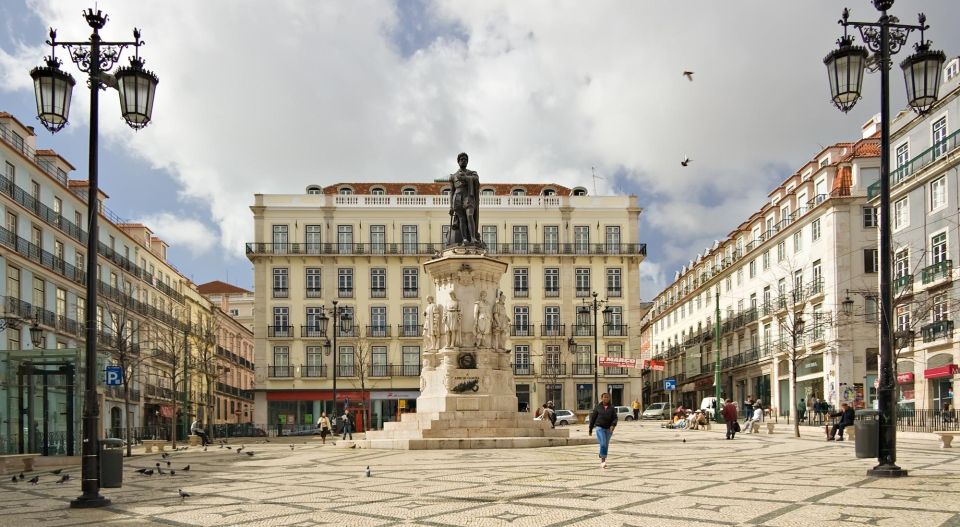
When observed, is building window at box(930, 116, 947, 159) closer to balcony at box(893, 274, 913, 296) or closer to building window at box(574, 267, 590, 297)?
balcony at box(893, 274, 913, 296)

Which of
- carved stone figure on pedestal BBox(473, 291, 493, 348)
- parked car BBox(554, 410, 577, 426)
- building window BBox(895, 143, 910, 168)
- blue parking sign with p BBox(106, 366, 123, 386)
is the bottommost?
parked car BBox(554, 410, 577, 426)

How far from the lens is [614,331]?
64.9m

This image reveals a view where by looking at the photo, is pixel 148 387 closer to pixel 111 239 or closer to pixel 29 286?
pixel 111 239

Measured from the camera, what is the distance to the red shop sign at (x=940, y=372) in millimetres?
35656

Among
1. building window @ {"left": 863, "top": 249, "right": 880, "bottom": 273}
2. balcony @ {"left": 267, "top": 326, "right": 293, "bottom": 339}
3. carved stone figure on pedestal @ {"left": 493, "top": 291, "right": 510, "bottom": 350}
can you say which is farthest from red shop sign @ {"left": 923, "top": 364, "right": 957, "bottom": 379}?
balcony @ {"left": 267, "top": 326, "right": 293, "bottom": 339}

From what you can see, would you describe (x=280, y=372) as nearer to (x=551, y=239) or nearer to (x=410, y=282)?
(x=410, y=282)

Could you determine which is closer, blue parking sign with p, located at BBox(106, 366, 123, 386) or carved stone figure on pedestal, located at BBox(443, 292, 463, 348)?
blue parking sign with p, located at BBox(106, 366, 123, 386)

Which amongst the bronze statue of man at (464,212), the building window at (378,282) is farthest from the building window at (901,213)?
the building window at (378,282)

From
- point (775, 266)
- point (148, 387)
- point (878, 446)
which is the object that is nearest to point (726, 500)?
point (878, 446)

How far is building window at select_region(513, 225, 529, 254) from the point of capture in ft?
217

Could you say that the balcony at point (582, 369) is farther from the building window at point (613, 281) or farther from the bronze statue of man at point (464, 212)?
the bronze statue of man at point (464, 212)

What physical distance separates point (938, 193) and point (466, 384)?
2309cm

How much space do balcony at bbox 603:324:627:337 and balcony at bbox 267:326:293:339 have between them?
21617 millimetres

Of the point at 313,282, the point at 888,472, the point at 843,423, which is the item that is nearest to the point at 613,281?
the point at 313,282
